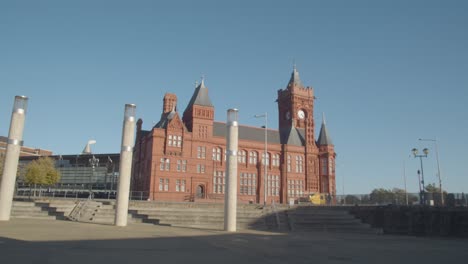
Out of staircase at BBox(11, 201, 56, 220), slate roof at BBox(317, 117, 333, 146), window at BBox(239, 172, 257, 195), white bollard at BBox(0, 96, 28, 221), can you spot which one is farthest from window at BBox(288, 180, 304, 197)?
white bollard at BBox(0, 96, 28, 221)

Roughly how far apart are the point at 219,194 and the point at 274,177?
12.5m

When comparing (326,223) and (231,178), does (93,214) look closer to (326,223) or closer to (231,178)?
(231,178)

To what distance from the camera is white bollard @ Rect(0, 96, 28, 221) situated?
2566cm

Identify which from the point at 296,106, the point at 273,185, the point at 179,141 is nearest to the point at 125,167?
the point at 179,141

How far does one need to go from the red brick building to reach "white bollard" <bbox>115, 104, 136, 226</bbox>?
97.8ft

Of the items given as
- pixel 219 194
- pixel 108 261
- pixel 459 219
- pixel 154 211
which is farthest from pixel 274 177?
pixel 108 261

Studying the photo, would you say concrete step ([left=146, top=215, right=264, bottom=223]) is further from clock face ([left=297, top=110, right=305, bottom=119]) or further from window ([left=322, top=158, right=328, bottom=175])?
clock face ([left=297, top=110, right=305, bottom=119])

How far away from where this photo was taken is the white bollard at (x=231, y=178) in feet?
85.4

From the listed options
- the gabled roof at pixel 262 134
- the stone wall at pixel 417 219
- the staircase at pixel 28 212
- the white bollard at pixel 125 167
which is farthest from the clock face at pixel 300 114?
the staircase at pixel 28 212

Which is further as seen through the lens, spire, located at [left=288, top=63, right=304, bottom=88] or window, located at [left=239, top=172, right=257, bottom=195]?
spire, located at [left=288, top=63, right=304, bottom=88]

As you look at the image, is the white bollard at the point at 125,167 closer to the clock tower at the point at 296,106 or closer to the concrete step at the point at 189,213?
the concrete step at the point at 189,213

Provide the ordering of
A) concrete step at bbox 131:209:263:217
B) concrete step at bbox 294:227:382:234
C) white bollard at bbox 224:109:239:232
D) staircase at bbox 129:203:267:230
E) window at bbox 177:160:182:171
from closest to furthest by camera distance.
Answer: white bollard at bbox 224:109:239:232 → staircase at bbox 129:203:267:230 → concrete step at bbox 131:209:263:217 → concrete step at bbox 294:227:382:234 → window at bbox 177:160:182:171

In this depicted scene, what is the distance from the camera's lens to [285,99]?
8044cm

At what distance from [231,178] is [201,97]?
38.8 meters
